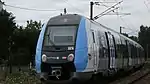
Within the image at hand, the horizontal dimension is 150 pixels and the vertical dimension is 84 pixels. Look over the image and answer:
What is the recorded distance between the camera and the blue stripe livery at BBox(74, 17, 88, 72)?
15.3m

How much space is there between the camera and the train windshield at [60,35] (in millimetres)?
15709

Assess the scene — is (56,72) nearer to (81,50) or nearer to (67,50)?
(67,50)

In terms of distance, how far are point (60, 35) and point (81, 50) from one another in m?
1.11

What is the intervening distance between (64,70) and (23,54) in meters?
44.2

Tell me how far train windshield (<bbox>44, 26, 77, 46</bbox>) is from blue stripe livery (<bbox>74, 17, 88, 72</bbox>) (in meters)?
0.24

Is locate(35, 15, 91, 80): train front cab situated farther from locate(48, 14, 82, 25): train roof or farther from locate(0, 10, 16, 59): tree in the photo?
locate(0, 10, 16, 59): tree

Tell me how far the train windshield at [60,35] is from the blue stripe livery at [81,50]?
0.24 meters

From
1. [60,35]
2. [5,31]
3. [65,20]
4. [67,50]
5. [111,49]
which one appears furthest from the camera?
[5,31]

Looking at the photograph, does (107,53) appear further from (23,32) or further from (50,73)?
(23,32)

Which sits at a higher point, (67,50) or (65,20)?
(65,20)

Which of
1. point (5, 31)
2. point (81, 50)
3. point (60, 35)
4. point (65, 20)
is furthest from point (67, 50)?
point (5, 31)

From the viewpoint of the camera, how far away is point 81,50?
608 inches

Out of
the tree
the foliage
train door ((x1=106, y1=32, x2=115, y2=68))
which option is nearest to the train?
train door ((x1=106, y1=32, x2=115, y2=68))

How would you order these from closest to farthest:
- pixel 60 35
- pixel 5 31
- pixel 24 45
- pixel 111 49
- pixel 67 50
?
pixel 67 50 → pixel 60 35 → pixel 111 49 → pixel 5 31 → pixel 24 45
